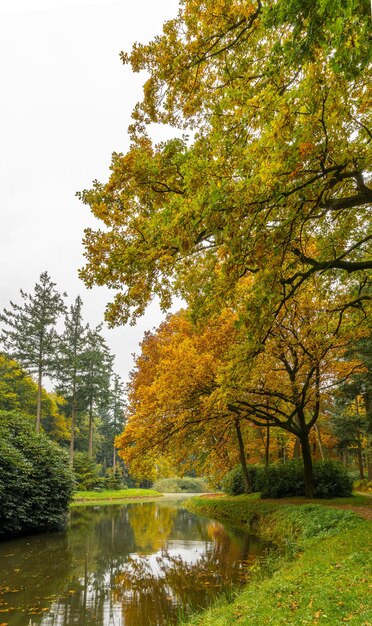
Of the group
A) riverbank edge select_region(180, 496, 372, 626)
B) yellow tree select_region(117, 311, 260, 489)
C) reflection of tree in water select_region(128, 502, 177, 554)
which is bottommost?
reflection of tree in water select_region(128, 502, 177, 554)

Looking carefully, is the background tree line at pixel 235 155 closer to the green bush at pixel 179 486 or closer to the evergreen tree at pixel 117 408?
the green bush at pixel 179 486

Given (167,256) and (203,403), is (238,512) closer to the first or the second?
(203,403)

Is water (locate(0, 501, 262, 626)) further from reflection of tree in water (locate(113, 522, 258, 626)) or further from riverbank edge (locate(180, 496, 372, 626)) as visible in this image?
riverbank edge (locate(180, 496, 372, 626))

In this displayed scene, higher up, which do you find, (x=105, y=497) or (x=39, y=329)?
(x=39, y=329)

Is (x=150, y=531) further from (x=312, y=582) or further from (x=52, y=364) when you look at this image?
(x=52, y=364)

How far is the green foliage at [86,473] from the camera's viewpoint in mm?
39578

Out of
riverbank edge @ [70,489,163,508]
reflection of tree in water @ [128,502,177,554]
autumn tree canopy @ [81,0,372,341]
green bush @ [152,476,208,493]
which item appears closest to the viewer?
autumn tree canopy @ [81,0,372,341]

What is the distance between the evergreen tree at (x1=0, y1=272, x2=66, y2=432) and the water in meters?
23.2

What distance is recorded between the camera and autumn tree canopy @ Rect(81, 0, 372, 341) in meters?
5.47

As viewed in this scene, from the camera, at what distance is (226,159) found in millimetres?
6266

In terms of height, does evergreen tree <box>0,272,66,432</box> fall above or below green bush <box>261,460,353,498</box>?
above

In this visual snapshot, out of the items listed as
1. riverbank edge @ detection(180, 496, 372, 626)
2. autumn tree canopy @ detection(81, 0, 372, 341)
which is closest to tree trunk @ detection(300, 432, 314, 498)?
riverbank edge @ detection(180, 496, 372, 626)

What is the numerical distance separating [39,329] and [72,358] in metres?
6.26

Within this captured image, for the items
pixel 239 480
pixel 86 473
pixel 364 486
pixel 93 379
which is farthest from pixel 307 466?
pixel 93 379
